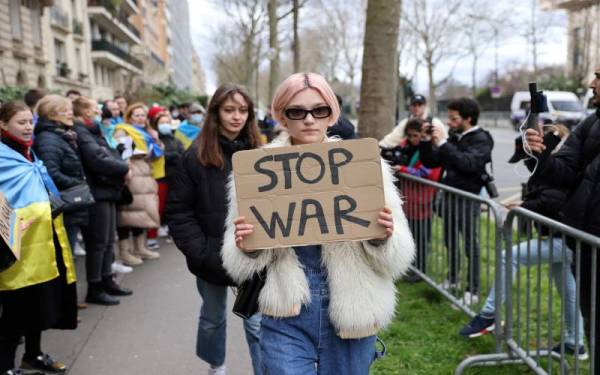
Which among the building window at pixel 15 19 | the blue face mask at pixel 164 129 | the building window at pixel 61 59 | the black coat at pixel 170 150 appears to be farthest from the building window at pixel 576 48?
the blue face mask at pixel 164 129

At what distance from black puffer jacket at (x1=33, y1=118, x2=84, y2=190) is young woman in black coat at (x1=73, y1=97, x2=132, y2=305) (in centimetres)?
52

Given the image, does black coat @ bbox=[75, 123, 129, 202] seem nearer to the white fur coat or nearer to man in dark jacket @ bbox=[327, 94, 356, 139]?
man in dark jacket @ bbox=[327, 94, 356, 139]

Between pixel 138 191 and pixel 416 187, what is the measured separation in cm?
333

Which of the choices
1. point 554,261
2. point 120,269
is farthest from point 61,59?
point 554,261

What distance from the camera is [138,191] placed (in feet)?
23.3

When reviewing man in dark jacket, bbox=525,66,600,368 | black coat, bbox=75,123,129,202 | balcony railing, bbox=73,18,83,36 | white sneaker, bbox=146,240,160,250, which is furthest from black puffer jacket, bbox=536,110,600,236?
balcony railing, bbox=73,18,83,36

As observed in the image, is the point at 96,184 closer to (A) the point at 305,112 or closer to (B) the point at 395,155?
(B) the point at 395,155

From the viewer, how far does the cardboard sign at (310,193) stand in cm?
223

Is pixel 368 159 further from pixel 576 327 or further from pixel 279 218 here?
pixel 576 327

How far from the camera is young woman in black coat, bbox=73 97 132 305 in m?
5.60

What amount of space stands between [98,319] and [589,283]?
13.1 feet

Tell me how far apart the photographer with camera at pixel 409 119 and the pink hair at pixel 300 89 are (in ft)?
10.6

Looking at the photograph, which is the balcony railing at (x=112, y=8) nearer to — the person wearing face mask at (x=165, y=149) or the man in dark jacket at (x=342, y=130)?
the person wearing face mask at (x=165, y=149)

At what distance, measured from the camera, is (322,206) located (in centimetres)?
225
